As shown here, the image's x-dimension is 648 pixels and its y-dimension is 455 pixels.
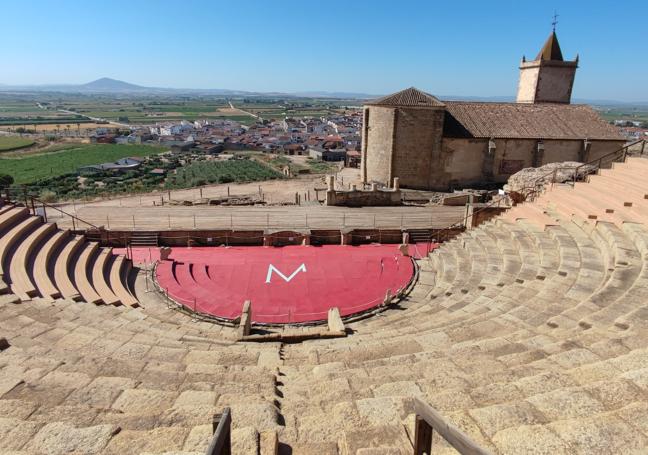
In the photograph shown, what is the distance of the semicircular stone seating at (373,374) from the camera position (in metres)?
4.49

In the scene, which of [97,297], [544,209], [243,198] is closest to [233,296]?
[97,297]

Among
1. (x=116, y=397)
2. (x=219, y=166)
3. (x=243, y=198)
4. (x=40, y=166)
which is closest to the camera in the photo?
(x=116, y=397)

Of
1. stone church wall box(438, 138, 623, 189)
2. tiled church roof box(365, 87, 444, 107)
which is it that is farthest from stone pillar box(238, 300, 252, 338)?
stone church wall box(438, 138, 623, 189)

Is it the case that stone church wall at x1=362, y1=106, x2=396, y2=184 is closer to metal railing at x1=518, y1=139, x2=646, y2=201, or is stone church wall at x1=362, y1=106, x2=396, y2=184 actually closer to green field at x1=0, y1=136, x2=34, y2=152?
metal railing at x1=518, y1=139, x2=646, y2=201

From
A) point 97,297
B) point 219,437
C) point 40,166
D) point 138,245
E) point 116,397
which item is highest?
point 219,437

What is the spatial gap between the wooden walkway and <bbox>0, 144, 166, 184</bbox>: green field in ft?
181

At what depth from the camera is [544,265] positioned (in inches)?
525

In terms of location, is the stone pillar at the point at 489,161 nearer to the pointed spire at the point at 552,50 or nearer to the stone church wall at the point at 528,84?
the stone church wall at the point at 528,84

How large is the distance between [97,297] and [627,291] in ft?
49.0

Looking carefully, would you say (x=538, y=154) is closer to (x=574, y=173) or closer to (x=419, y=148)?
(x=419, y=148)

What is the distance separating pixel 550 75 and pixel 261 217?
35.0 meters

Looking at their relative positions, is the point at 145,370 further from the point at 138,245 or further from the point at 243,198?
the point at 243,198

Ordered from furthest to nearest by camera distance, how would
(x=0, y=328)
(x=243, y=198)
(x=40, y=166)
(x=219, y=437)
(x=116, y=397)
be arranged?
1. (x=40, y=166)
2. (x=243, y=198)
3. (x=0, y=328)
4. (x=116, y=397)
5. (x=219, y=437)

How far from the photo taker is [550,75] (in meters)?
43.0
